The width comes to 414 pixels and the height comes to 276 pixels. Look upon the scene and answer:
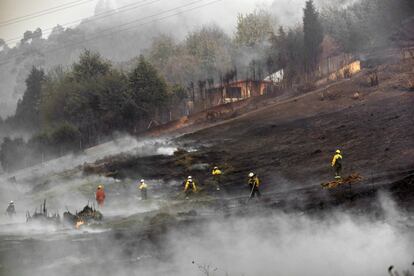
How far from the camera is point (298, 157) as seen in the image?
35562 millimetres

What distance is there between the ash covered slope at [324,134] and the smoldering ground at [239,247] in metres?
7.62

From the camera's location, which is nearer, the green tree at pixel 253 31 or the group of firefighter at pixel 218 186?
the group of firefighter at pixel 218 186

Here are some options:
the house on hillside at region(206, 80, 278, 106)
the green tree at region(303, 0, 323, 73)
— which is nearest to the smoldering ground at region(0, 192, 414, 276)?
the house on hillside at region(206, 80, 278, 106)

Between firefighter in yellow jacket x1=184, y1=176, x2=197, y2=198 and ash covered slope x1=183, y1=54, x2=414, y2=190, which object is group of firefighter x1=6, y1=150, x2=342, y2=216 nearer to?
firefighter in yellow jacket x1=184, y1=176, x2=197, y2=198

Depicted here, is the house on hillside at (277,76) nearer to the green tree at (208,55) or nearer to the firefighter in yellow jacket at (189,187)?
the green tree at (208,55)

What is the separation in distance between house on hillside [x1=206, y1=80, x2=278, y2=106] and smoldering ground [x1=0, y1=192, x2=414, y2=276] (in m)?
45.1

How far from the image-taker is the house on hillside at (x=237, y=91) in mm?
66562

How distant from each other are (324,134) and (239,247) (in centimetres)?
2364

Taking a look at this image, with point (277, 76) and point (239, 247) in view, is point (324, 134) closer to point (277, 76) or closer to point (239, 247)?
point (239, 247)

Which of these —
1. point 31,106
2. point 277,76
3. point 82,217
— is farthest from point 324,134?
point 31,106

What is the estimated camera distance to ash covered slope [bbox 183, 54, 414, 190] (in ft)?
99.4

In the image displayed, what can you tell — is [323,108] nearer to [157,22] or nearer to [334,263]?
[334,263]

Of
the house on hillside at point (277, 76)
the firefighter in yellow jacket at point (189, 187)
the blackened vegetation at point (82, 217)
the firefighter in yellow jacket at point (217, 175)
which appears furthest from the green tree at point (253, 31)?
the blackened vegetation at point (82, 217)

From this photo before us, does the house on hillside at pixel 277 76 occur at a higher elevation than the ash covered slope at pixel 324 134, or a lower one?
higher
